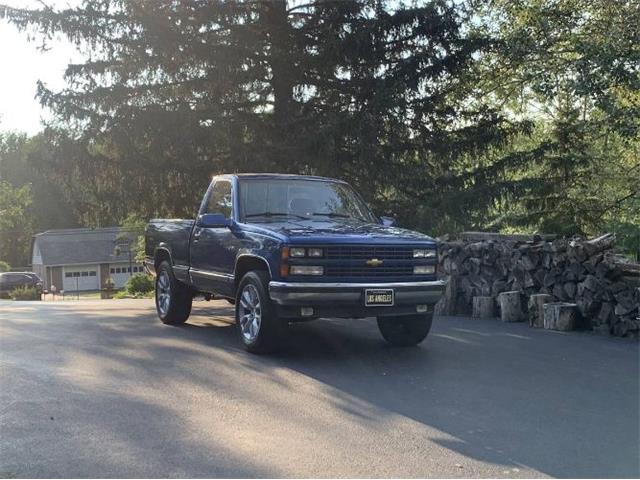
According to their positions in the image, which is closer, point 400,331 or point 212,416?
point 212,416

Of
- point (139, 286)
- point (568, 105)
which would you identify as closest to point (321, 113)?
point (568, 105)

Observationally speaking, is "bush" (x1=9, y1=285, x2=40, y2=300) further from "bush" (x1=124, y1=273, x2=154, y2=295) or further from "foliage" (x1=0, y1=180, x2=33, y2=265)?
"foliage" (x1=0, y1=180, x2=33, y2=265)

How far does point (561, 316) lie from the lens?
33.7ft

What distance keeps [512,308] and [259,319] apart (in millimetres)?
5252

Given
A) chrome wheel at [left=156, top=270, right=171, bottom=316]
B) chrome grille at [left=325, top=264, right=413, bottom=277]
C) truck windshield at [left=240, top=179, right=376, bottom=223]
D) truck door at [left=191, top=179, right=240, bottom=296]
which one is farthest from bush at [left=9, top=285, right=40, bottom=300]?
chrome grille at [left=325, top=264, right=413, bottom=277]

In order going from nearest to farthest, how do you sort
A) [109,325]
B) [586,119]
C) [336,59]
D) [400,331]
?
[400,331]
[109,325]
[336,59]
[586,119]

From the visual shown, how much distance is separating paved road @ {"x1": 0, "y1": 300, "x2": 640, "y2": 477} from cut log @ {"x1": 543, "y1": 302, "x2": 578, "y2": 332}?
725 millimetres

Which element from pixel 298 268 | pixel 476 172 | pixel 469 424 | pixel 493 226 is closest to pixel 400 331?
pixel 298 268

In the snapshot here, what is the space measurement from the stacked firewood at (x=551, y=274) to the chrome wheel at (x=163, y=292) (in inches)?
200

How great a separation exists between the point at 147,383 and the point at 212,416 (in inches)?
53.3

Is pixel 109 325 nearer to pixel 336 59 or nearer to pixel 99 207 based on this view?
pixel 99 207

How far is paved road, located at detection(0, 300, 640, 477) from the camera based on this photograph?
14.8 feet

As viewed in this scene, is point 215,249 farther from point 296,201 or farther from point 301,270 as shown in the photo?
point 301,270

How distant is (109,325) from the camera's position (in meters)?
→ 10.7
